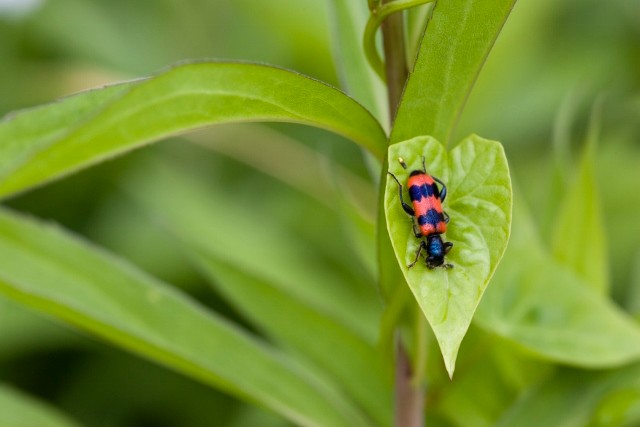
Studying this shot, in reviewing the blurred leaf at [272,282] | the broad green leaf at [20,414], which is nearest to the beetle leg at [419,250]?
the blurred leaf at [272,282]

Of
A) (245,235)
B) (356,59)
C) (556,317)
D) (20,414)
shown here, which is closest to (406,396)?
(556,317)

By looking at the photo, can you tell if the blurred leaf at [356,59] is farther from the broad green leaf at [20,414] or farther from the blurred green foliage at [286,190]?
the broad green leaf at [20,414]

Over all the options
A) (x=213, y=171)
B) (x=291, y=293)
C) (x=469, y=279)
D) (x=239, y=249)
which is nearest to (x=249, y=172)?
(x=213, y=171)

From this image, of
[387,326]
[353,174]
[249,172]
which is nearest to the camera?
[387,326]

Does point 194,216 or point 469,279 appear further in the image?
point 194,216

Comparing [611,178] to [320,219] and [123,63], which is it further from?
[123,63]

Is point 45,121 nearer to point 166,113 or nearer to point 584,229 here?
point 166,113
